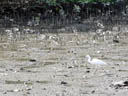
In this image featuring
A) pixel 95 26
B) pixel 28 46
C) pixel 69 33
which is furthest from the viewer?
pixel 95 26

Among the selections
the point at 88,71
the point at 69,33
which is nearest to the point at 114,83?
the point at 88,71

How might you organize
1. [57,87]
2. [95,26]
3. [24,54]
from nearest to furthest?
[57,87] < [24,54] < [95,26]

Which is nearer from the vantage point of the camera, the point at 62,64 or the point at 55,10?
the point at 62,64

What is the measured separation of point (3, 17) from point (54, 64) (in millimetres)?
5711

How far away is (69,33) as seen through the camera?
540 inches

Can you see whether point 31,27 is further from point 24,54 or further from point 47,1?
point 24,54

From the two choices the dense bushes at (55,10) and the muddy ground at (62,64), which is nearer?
the muddy ground at (62,64)

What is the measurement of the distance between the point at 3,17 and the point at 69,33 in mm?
2016

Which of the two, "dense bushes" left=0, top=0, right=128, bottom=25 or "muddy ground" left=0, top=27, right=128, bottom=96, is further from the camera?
"dense bushes" left=0, top=0, right=128, bottom=25

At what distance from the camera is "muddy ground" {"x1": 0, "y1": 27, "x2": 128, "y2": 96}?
23.4ft

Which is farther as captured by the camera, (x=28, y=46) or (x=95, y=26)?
(x=95, y=26)

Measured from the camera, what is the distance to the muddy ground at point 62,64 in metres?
7.14

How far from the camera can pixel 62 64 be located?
9352mm

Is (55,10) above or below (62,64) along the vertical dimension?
above
